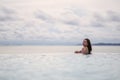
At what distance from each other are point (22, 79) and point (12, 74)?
0.85 m

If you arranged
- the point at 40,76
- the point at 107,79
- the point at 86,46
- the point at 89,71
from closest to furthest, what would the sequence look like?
the point at 107,79
the point at 40,76
the point at 89,71
the point at 86,46

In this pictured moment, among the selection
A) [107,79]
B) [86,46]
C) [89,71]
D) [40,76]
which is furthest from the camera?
[86,46]

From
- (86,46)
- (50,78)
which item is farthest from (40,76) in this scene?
(86,46)

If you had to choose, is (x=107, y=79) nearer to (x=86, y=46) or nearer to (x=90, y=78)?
(x=90, y=78)

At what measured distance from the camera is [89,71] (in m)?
8.22

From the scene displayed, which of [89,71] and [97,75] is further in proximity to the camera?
[89,71]

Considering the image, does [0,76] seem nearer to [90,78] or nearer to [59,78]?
[59,78]

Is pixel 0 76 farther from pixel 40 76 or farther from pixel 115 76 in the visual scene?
pixel 115 76

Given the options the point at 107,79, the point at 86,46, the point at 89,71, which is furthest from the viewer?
the point at 86,46

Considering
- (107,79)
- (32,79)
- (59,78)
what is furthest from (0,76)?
(107,79)

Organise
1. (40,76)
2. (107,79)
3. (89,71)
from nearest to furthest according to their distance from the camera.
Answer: (107,79) < (40,76) < (89,71)

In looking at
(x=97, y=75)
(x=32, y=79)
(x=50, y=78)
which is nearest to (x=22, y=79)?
(x=32, y=79)

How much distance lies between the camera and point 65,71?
8.26 m

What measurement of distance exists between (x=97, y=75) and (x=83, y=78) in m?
0.61
